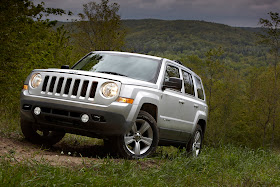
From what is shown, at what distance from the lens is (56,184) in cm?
367

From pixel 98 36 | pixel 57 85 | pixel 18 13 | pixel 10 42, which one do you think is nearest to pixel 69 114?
pixel 57 85

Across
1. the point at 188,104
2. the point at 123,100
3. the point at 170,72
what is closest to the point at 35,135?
the point at 123,100

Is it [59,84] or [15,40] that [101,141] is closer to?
[59,84]

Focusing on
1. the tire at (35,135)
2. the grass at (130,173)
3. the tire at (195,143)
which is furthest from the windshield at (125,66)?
the tire at (195,143)

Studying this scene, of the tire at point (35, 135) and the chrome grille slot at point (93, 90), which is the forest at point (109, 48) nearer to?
the tire at point (35, 135)

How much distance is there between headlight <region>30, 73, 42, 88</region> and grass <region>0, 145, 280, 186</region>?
1.58m

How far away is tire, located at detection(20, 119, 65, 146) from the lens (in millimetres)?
6465

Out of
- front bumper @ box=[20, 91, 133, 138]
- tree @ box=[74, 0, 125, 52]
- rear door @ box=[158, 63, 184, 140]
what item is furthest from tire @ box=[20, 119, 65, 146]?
tree @ box=[74, 0, 125, 52]

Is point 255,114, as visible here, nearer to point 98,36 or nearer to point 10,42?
point 98,36

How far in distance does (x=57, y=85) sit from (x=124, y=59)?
1647mm

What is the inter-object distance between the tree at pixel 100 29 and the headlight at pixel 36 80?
26404mm

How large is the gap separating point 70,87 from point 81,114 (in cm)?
46

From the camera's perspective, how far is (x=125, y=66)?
22.2 feet

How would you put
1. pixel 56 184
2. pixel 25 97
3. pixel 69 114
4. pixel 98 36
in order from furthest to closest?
pixel 98 36 < pixel 25 97 < pixel 69 114 < pixel 56 184
